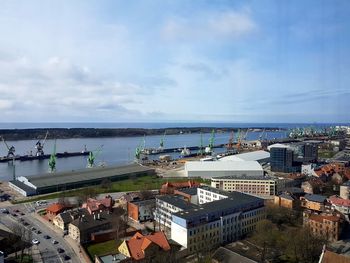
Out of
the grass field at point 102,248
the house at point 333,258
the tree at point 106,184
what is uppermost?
the house at point 333,258

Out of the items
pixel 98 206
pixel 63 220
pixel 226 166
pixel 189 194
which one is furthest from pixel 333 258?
pixel 226 166

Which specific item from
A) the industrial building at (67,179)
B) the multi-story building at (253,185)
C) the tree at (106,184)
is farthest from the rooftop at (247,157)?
the tree at (106,184)

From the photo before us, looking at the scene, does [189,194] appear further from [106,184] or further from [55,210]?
[106,184]

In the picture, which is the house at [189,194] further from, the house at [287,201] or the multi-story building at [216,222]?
the house at [287,201]

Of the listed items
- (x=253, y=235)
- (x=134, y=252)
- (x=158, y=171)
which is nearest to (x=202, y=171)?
(x=158, y=171)

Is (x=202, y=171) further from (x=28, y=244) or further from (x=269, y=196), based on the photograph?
(x=28, y=244)

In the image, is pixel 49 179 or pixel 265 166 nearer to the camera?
pixel 49 179

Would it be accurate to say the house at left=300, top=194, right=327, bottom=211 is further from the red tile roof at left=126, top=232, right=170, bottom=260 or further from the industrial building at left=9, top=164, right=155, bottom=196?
the industrial building at left=9, top=164, right=155, bottom=196

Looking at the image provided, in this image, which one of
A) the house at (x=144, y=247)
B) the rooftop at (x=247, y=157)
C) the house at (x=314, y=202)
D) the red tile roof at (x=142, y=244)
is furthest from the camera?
the rooftop at (x=247, y=157)
